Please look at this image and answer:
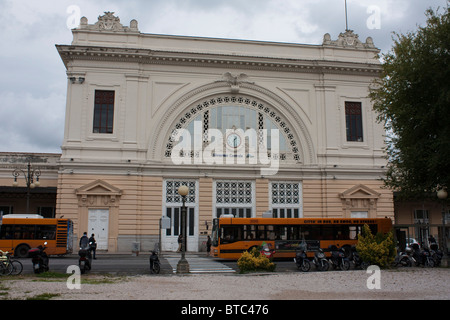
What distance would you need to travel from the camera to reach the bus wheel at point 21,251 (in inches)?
1137

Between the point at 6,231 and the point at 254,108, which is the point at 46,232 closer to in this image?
the point at 6,231

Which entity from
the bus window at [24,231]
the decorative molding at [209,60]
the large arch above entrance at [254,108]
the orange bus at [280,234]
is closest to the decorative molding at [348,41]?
the decorative molding at [209,60]

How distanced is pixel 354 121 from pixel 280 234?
15.5 meters

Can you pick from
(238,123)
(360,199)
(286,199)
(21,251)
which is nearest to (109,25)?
(238,123)

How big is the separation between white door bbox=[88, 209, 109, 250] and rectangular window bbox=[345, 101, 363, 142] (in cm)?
2108

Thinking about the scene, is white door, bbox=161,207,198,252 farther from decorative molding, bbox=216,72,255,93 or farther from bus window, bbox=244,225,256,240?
decorative molding, bbox=216,72,255,93

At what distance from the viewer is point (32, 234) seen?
29.2 meters

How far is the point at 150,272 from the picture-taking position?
63.3ft

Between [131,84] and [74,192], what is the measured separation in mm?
9498

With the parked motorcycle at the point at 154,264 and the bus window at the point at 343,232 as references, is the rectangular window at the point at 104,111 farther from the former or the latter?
the bus window at the point at 343,232

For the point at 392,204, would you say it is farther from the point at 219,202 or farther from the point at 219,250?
the point at 219,250

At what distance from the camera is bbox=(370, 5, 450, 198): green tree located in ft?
69.6

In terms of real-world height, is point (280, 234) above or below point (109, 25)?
below
